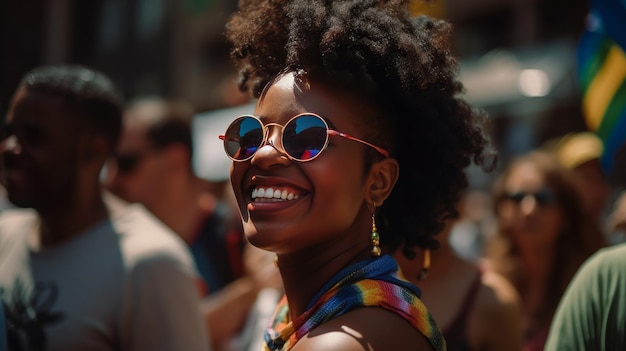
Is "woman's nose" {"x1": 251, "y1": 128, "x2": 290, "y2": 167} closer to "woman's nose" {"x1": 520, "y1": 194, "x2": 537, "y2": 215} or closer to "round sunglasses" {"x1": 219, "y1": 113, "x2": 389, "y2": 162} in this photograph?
"round sunglasses" {"x1": 219, "y1": 113, "x2": 389, "y2": 162}

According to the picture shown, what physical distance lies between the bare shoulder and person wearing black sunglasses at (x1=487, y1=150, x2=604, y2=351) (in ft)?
8.82

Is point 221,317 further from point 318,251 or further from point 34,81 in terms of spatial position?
point 318,251

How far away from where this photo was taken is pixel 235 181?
238 cm

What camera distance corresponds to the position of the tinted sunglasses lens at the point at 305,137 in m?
2.24

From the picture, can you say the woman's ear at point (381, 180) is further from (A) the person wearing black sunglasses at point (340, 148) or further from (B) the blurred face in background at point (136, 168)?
(B) the blurred face in background at point (136, 168)

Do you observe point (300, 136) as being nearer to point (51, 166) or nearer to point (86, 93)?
point (51, 166)

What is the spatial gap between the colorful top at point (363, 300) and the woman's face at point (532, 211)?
2.65 meters

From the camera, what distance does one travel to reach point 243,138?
2.38 m

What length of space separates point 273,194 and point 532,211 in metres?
2.94

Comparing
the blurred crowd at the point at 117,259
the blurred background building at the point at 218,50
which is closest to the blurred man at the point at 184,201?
the blurred crowd at the point at 117,259

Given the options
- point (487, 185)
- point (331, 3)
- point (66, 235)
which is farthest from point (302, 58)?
point (487, 185)

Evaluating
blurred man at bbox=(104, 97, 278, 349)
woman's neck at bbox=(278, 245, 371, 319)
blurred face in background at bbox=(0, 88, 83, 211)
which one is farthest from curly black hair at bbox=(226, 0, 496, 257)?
blurred man at bbox=(104, 97, 278, 349)

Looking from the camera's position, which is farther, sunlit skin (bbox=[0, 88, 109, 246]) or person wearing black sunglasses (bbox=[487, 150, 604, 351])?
person wearing black sunglasses (bbox=[487, 150, 604, 351])

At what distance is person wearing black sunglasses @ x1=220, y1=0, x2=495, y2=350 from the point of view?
87.3 inches
